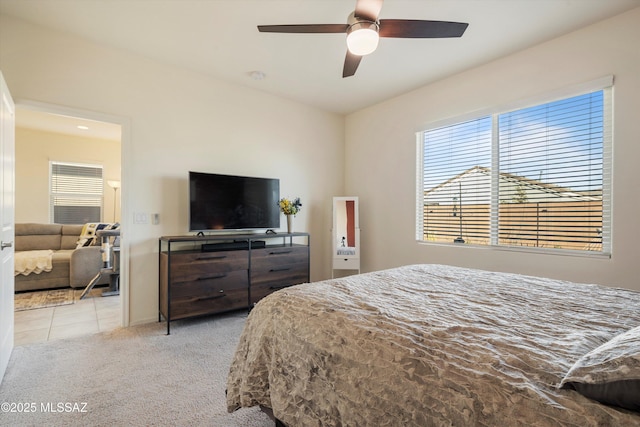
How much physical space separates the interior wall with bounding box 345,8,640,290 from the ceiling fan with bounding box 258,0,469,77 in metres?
1.41

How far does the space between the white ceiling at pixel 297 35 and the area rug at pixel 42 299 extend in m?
3.14

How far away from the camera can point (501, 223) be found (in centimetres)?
311

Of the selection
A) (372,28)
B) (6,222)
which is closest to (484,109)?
(372,28)

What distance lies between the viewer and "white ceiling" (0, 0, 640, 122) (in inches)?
89.8

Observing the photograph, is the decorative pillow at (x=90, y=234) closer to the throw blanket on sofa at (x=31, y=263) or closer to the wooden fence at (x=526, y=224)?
the throw blanket on sofa at (x=31, y=263)

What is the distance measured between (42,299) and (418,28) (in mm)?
5257

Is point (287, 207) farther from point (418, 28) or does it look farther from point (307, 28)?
point (418, 28)

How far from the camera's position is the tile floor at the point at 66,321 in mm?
2804

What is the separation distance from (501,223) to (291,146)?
2.73 m

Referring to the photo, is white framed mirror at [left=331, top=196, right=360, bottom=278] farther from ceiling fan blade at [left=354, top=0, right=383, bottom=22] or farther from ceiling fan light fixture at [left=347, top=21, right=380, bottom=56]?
ceiling fan blade at [left=354, top=0, right=383, bottom=22]

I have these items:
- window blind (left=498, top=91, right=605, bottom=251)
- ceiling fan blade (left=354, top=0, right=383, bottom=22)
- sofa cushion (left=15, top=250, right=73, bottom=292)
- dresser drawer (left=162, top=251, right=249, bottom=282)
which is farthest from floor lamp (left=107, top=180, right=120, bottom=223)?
window blind (left=498, top=91, right=605, bottom=251)

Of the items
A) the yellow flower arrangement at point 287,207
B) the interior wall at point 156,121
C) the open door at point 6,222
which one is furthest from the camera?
the yellow flower arrangement at point 287,207

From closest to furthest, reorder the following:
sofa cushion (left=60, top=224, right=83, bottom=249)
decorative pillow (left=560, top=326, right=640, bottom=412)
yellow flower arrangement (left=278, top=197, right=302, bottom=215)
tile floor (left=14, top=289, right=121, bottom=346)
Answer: decorative pillow (left=560, top=326, right=640, bottom=412) < tile floor (left=14, top=289, right=121, bottom=346) < yellow flower arrangement (left=278, top=197, right=302, bottom=215) < sofa cushion (left=60, top=224, right=83, bottom=249)

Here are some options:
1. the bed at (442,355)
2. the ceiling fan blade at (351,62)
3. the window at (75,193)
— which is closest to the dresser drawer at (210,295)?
the bed at (442,355)
